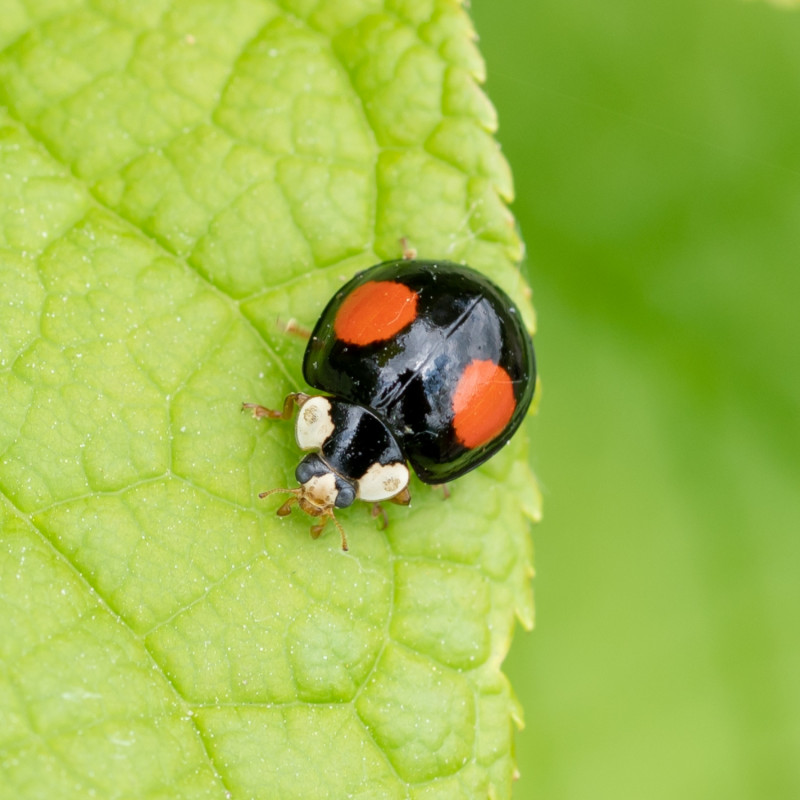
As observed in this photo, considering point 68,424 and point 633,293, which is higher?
point 68,424

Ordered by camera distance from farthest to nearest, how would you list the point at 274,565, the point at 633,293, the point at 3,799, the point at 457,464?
the point at 633,293
the point at 457,464
the point at 274,565
the point at 3,799

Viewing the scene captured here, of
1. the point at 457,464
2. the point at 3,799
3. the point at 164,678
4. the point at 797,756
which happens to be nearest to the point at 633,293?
the point at 457,464

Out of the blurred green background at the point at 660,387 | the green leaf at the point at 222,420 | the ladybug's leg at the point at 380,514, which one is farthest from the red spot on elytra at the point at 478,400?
the blurred green background at the point at 660,387

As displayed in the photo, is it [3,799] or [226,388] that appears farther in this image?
[226,388]

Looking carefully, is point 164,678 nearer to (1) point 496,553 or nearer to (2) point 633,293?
(1) point 496,553

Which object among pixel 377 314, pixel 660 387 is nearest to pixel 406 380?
pixel 377 314

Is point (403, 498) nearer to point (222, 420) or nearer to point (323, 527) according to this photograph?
point (323, 527)

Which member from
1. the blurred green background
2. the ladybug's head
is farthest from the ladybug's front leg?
the blurred green background
